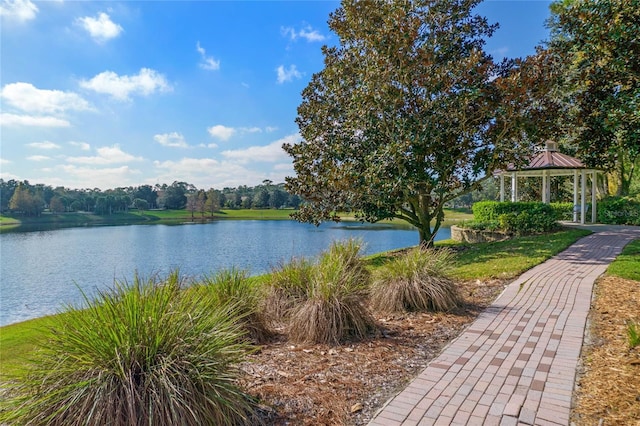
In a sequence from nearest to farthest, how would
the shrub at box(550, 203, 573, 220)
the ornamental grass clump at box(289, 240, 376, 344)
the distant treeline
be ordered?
the ornamental grass clump at box(289, 240, 376, 344), the shrub at box(550, 203, 573, 220), the distant treeline

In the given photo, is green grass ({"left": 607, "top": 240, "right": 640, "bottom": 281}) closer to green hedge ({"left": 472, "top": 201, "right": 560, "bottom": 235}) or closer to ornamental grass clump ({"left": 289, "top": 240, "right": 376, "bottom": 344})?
green hedge ({"left": 472, "top": 201, "right": 560, "bottom": 235})

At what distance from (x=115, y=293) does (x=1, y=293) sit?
50.5ft

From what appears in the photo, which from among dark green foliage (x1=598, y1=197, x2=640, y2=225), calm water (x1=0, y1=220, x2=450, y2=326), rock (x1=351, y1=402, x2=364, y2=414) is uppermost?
dark green foliage (x1=598, y1=197, x2=640, y2=225)

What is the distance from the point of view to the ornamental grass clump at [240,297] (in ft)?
11.8

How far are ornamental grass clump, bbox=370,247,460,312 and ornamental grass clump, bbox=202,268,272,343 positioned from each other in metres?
1.58

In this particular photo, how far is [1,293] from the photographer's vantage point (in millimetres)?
13352

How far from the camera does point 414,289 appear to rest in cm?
454

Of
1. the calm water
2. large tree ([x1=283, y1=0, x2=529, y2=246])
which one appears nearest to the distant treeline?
the calm water

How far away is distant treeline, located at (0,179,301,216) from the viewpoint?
50281 millimetres

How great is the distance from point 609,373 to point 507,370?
0.74 meters

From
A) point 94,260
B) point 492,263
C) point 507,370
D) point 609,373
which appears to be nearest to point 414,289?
point 507,370

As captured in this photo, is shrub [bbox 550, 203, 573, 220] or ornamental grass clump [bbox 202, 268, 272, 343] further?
shrub [bbox 550, 203, 573, 220]

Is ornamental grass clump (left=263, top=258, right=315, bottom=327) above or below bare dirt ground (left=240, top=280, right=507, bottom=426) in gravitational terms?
above

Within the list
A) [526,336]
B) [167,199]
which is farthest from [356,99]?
[167,199]
